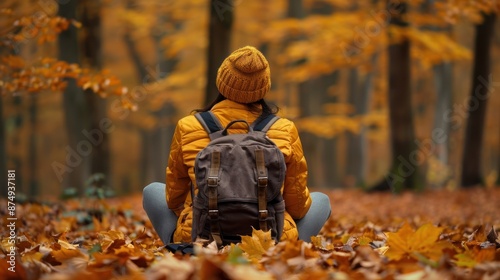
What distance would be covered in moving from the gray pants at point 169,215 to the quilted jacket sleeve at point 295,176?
0.75 feet

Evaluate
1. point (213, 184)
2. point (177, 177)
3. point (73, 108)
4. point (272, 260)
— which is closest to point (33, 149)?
point (73, 108)

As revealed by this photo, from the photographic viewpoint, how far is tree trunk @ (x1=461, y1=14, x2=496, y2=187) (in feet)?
48.4

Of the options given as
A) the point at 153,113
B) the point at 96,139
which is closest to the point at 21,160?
the point at 153,113

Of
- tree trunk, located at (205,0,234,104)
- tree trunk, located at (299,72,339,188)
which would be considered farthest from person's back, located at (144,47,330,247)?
tree trunk, located at (299,72,339,188)

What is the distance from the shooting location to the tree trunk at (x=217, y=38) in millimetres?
9609

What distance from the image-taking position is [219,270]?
258cm

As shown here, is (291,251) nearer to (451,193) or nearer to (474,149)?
(451,193)

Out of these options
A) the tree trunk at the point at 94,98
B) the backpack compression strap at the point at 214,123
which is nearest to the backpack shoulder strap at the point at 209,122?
the backpack compression strap at the point at 214,123

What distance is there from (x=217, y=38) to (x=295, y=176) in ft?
19.5

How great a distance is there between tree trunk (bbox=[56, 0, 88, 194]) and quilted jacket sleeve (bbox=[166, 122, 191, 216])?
8263 millimetres

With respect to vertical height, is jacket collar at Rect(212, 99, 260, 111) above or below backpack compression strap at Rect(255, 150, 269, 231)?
above

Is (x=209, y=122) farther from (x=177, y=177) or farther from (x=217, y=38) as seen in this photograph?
(x=217, y=38)

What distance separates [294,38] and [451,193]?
9425 millimetres

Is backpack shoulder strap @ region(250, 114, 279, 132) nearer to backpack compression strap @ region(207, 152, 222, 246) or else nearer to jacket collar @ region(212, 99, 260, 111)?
jacket collar @ region(212, 99, 260, 111)
